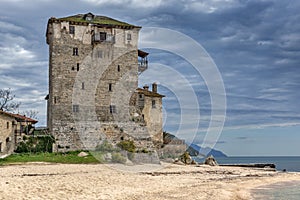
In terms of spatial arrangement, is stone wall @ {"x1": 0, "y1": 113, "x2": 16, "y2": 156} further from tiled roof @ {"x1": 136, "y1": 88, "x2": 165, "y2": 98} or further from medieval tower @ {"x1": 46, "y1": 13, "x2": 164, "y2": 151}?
tiled roof @ {"x1": 136, "y1": 88, "x2": 165, "y2": 98}

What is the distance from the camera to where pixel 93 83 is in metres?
48.5

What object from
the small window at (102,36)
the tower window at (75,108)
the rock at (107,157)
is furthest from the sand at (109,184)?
the small window at (102,36)

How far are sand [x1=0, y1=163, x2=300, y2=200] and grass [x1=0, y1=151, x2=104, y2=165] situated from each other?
7.82 feet

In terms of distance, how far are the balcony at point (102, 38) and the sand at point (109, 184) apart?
61.2 ft

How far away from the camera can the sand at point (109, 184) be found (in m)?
20.8

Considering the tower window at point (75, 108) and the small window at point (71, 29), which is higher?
the small window at point (71, 29)

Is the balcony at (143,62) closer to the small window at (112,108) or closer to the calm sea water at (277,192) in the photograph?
the small window at (112,108)

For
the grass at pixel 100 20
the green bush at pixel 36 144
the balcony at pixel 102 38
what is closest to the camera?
the green bush at pixel 36 144

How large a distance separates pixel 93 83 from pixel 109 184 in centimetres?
2447

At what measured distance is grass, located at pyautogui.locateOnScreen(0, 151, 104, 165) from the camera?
3625 cm

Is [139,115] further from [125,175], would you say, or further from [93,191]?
[93,191]

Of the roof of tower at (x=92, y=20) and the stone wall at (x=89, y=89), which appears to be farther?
the roof of tower at (x=92, y=20)

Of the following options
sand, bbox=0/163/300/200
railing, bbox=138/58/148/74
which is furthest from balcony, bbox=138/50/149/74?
sand, bbox=0/163/300/200

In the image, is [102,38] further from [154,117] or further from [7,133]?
[7,133]
